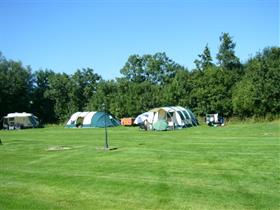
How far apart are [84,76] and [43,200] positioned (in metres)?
63.3

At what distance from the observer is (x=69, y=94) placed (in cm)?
6875

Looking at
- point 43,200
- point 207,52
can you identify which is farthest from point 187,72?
point 43,200

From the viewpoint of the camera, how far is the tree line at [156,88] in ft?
151

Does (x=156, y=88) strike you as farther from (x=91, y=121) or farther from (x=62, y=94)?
(x=62, y=94)

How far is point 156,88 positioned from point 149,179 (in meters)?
47.7

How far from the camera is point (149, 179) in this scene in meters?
12.3

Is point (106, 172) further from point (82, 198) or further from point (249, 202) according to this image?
point (249, 202)

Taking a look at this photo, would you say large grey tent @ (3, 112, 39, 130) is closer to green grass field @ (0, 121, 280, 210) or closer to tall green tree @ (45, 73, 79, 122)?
tall green tree @ (45, 73, 79, 122)

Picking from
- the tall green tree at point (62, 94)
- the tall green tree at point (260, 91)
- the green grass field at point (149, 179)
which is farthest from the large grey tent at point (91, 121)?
the green grass field at point (149, 179)

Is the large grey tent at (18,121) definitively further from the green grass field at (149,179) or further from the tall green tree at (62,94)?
the green grass field at (149,179)

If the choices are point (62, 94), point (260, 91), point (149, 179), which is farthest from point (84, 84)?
point (149, 179)

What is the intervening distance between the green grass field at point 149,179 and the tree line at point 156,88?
1087 inches

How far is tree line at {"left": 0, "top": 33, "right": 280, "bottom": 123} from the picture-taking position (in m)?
45.9

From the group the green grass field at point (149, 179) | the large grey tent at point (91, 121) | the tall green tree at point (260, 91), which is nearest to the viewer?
the green grass field at point (149, 179)
